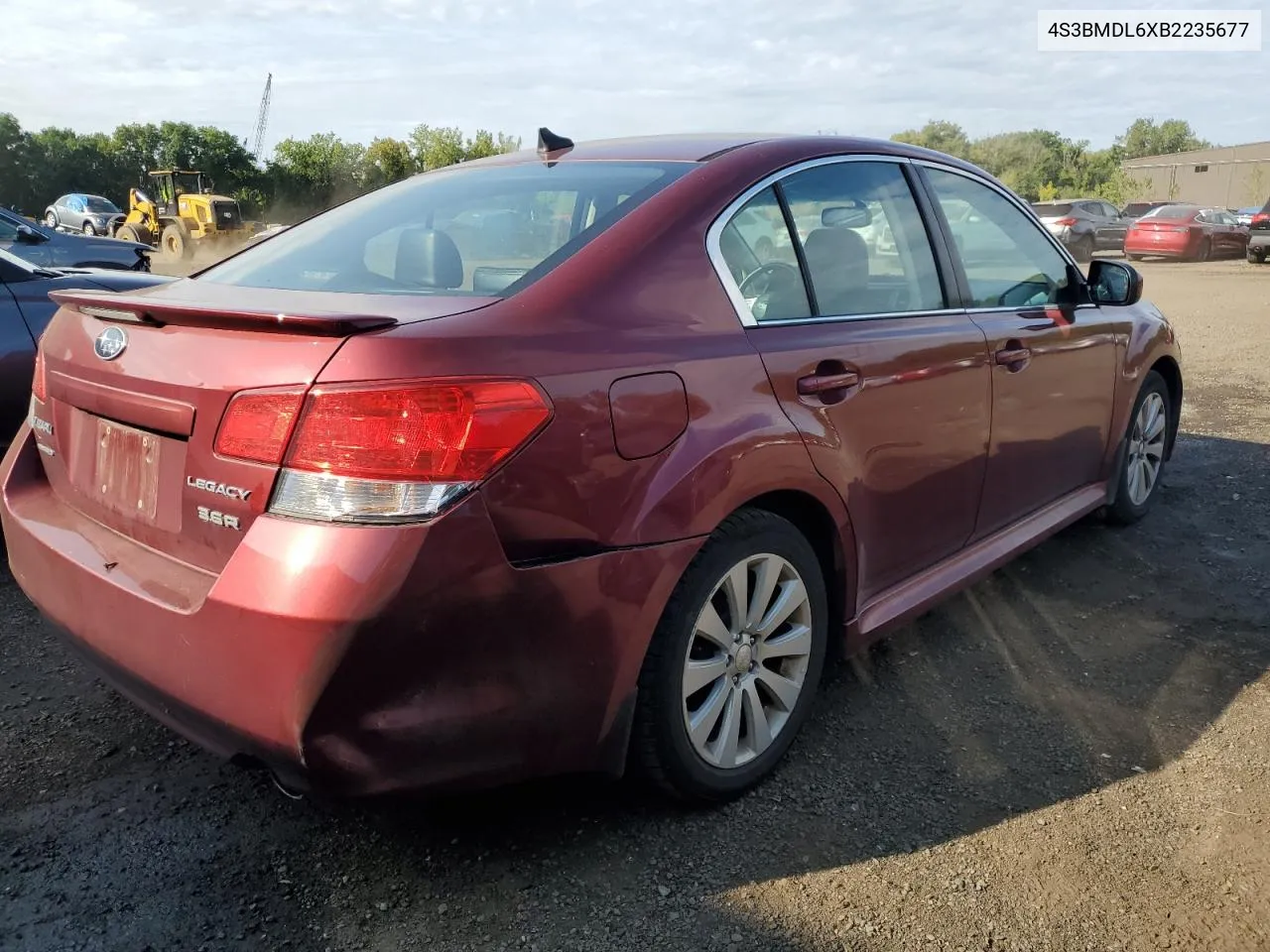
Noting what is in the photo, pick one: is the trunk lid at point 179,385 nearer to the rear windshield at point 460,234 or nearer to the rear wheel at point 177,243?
the rear windshield at point 460,234

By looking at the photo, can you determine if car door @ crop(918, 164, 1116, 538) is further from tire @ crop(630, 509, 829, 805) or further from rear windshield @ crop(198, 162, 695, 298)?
rear windshield @ crop(198, 162, 695, 298)

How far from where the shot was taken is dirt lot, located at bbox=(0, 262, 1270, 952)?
7.02 feet

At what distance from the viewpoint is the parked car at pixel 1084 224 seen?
2291 cm

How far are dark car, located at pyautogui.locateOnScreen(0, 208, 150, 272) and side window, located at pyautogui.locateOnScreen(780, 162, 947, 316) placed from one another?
938 cm

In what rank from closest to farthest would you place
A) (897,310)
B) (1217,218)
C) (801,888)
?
(801,888) < (897,310) < (1217,218)

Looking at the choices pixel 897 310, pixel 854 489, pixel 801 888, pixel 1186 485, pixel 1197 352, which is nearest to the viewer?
pixel 801 888

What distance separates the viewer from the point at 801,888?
226 centimetres

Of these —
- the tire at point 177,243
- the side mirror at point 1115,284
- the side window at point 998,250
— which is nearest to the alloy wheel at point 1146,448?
the side mirror at point 1115,284

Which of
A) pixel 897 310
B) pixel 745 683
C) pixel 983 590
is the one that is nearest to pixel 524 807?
pixel 745 683

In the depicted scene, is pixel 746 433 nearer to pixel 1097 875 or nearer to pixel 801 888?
pixel 801 888

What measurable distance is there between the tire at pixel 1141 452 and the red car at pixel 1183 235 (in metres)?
21.8

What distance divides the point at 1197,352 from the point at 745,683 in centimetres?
924

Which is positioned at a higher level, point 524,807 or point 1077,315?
point 1077,315

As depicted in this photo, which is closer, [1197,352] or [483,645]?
[483,645]
